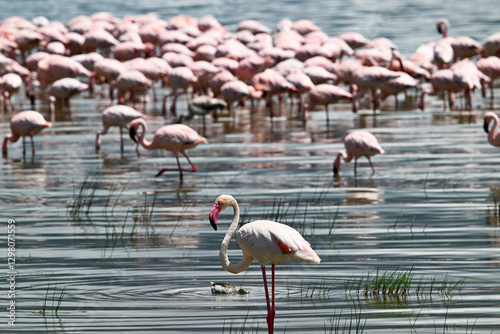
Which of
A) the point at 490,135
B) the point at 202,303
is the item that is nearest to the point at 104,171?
the point at 490,135

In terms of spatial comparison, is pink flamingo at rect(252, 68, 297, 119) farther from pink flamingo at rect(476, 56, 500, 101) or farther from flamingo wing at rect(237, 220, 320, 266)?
flamingo wing at rect(237, 220, 320, 266)

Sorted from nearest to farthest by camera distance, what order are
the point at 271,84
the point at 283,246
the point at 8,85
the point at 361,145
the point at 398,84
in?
the point at 283,246 < the point at 361,145 < the point at 271,84 < the point at 398,84 < the point at 8,85

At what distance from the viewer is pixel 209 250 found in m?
8.11

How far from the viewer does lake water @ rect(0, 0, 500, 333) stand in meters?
6.19

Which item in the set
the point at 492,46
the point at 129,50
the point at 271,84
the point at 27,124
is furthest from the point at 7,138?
the point at 492,46

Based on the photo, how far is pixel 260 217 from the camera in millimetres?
9484

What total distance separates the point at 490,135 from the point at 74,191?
5358 millimetres

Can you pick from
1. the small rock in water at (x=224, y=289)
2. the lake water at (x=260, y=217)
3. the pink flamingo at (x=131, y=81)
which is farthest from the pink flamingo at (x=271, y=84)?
the small rock in water at (x=224, y=289)

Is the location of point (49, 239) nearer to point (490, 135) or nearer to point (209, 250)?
point (209, 250)

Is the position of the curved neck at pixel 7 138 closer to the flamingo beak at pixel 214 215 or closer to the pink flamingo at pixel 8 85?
the pink flamingo at pixel 8 85

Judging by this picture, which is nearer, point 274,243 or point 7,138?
point 274,243

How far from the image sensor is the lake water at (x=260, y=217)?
6188 mm

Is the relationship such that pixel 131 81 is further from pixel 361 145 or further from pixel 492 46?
pixel 492 46

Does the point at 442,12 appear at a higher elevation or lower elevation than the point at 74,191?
higher
